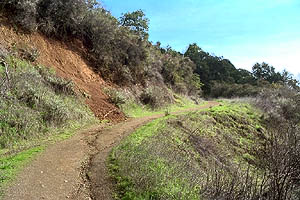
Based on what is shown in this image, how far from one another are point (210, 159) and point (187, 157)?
88.6 inches

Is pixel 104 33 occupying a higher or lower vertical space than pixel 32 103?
higher

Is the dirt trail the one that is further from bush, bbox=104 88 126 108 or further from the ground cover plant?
bush, bbox=104 88 126 108

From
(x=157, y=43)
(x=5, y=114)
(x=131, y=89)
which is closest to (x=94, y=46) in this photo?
(x=131, y=89)

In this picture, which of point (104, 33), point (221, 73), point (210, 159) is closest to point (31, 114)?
point (210, 159)

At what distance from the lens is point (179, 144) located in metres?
10.4

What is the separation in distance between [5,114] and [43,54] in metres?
6.50

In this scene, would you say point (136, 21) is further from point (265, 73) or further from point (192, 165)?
point (265, 73)

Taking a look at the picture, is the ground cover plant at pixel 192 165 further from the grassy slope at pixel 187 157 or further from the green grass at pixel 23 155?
the green grass at pixel 23 155

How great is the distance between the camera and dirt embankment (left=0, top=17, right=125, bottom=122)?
12.4m

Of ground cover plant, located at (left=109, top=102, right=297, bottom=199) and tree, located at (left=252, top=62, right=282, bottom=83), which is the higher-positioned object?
tree, located at (left=252, top=62, right=282, bottom=83)

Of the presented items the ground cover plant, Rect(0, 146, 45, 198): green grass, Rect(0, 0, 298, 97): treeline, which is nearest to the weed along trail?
the ground cover plant

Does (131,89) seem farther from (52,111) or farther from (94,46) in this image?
(52,111)

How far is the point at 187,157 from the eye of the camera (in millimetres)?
9109

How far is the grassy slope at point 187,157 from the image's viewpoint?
508 cm
